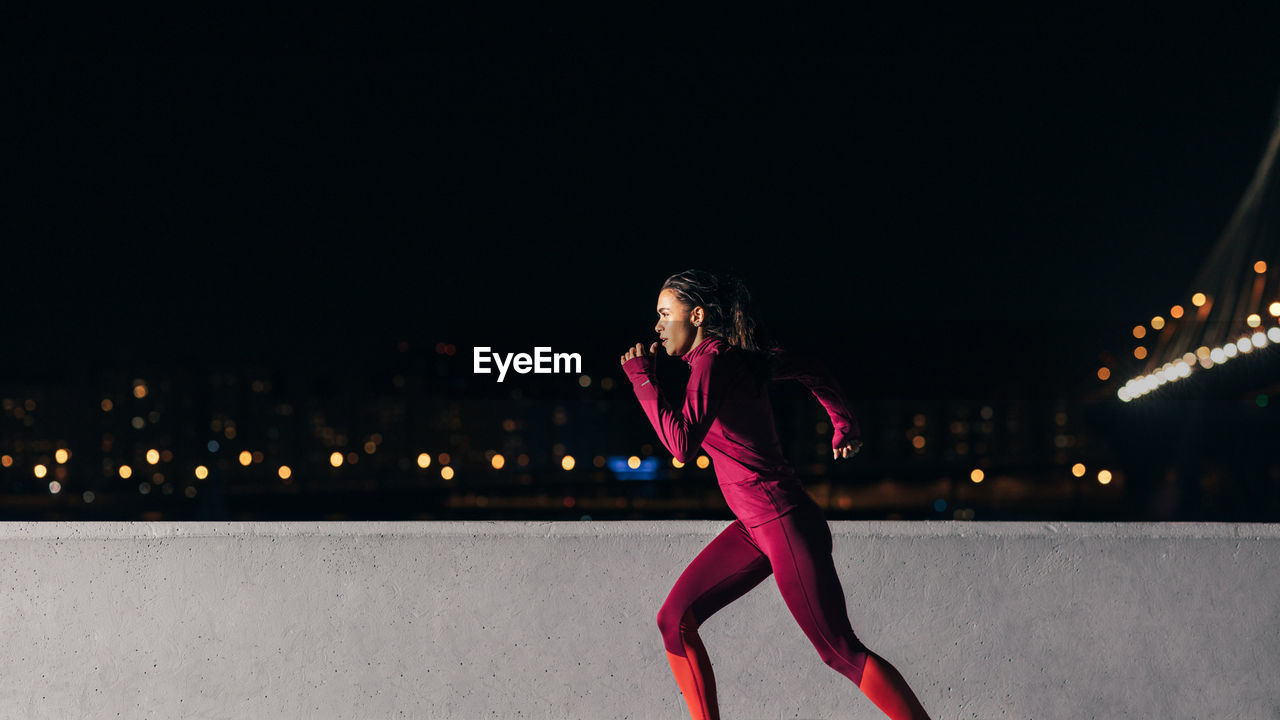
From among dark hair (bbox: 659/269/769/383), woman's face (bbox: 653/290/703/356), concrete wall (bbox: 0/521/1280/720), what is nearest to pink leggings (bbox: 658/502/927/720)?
dark hair (bbox: 659/269/769/383)

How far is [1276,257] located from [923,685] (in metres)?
69.1

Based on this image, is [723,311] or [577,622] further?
[577,622]

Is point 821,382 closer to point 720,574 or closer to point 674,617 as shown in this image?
point 720,574

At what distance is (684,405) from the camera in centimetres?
334

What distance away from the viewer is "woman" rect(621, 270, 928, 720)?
334 cm

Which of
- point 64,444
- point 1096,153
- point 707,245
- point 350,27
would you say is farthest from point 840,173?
point 64,444

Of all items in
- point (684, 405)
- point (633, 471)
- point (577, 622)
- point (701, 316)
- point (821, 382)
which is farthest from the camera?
point (633, 471)

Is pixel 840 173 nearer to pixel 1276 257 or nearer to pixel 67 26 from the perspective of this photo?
pixel 1276 257

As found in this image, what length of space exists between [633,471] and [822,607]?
9964 centimetres

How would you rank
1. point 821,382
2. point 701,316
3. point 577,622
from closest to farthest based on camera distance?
point 701,316 → point 821,382 → point 577,622

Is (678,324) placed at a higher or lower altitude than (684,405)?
higher

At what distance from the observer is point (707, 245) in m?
82.4

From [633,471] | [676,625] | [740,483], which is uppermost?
[740,483]

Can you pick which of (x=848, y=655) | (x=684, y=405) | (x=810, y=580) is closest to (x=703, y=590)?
(x=810, y=580)
